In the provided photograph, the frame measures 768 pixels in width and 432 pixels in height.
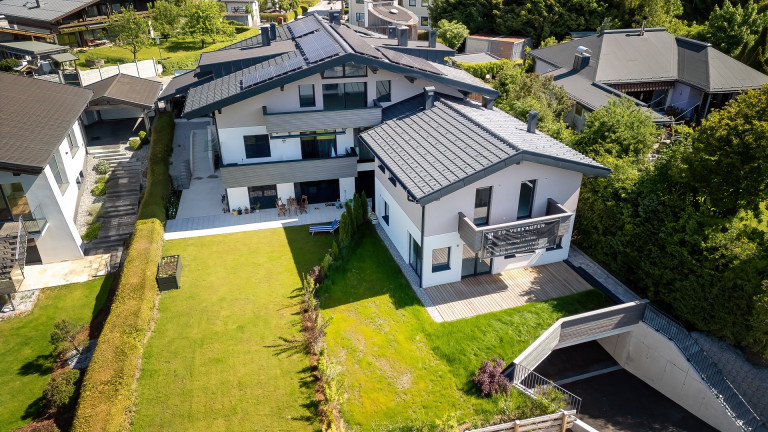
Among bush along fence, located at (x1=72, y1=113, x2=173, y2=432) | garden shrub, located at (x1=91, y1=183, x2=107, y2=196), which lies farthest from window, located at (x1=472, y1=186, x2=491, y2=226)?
garden shrub, located at (x1=91, y1=183, x2=107, y2=196)

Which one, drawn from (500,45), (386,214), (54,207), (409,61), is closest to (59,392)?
(54,207)

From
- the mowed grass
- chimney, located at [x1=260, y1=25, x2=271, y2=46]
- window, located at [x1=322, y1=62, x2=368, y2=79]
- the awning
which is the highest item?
chimney, located at [x1=260, y1=25, x2=271, y2=46]

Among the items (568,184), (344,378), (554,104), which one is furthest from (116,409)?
(554,104)

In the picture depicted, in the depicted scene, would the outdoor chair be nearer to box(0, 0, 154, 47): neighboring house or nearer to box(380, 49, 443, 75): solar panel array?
box(380, 49, 443, 75): solar panel array

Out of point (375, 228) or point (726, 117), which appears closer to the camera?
point (726, 117)

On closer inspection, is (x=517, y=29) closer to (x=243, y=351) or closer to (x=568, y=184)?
(x=568, y=184)

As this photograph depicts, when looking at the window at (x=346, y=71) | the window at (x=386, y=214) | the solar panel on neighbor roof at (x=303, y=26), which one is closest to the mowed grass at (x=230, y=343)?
the window at (x=386, y=214)

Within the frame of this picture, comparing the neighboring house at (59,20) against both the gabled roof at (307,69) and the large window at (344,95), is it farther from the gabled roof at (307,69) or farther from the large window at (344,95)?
the large window at (344,95)
